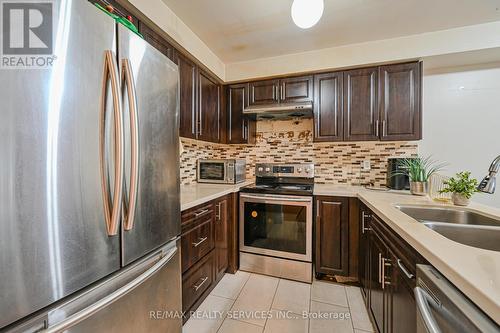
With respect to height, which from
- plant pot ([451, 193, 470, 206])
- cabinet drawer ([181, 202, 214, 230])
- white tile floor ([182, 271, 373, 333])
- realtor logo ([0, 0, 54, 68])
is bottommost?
white tile floor ([182, 271, 373, 333])

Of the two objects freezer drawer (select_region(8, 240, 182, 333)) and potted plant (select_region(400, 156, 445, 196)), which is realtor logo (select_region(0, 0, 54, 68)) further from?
potted plant (select_region(400, 156, 445, 196))

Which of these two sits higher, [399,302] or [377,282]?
[399,302]

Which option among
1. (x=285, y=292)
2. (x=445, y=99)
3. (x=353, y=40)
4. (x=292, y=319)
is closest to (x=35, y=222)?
(x=292, y=319)

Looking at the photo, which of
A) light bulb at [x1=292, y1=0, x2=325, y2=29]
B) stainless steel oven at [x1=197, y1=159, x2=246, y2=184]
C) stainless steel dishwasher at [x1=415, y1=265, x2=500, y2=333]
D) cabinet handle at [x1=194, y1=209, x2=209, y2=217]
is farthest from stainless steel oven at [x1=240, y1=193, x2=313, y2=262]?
light bulb at [x1=292, y1=0, x2=325, y2=29]

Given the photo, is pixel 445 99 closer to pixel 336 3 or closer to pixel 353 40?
pixel 353 40

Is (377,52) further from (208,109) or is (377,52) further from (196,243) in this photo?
(196,243)

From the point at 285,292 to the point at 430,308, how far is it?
1428 mm

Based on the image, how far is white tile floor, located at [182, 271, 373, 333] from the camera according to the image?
61.7 inches

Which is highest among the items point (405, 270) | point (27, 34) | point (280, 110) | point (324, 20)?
point (324, 20)

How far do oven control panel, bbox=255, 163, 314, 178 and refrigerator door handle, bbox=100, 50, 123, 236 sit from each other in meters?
2.05

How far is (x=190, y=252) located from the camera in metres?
1.60

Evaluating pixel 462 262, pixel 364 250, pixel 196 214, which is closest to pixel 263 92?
pixel 196 214

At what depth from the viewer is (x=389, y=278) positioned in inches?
47.0

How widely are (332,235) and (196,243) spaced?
131 cm
